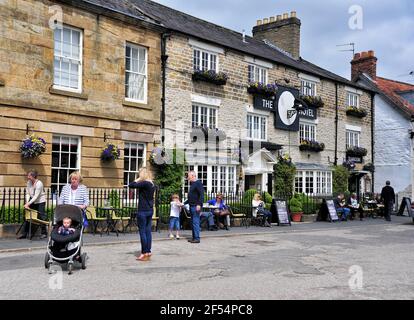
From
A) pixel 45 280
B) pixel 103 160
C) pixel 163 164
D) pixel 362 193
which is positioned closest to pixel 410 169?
pixel 362 193

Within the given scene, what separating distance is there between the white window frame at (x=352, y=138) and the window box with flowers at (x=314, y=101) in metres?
Result: 3.53

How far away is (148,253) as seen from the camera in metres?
9.78

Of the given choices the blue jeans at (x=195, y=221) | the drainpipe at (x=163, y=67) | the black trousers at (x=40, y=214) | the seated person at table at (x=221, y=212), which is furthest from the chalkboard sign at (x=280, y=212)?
the black trousers at (x=40, y=214)

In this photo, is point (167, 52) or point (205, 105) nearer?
point (167, 52)

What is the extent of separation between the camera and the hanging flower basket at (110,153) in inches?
656

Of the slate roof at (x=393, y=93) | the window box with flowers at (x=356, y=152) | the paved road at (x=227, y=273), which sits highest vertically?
the slate roof at (x=393, y=93)

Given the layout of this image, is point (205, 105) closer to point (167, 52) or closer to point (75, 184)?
point (167, 52)

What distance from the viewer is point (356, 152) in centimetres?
2881

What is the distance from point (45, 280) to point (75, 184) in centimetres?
262

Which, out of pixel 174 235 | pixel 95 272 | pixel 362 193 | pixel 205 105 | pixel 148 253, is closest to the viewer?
pixel 95 272

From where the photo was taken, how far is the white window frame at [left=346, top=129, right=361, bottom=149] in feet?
94.5

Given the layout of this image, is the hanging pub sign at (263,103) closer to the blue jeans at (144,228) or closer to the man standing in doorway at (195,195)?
the man standing in doorway at (195,195)

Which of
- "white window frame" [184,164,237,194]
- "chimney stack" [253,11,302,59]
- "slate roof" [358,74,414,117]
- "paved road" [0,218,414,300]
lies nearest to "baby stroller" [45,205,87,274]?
"paved road" [0,218,414,300]

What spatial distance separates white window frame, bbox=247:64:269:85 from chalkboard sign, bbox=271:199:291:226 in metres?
6.56
